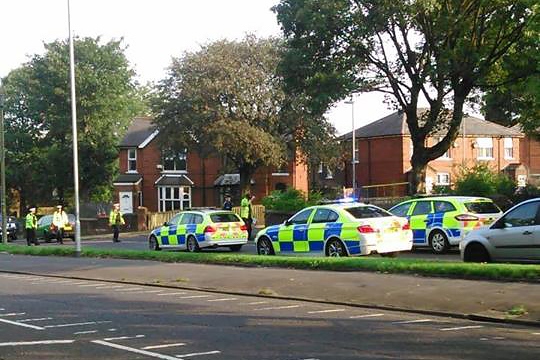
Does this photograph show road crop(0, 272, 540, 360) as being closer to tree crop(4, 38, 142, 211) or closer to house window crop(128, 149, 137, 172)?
house window crop(128, 149, 137, 172)

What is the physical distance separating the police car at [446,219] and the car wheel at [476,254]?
11.6 feet

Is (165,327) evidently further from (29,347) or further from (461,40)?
(461,40)

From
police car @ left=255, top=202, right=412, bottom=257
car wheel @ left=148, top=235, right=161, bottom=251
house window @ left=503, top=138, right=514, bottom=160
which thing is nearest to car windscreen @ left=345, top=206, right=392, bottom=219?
police car @ left=255, top=202, right=412, bottom=257

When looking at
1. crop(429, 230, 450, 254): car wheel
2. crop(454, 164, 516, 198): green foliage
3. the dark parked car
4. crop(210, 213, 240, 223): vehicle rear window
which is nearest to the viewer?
crop(429, 230, 450, 254): car wheel

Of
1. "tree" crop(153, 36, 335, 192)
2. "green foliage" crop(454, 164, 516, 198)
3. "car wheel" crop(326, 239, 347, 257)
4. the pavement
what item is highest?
"tree" crop(153, 36, 335, 192)

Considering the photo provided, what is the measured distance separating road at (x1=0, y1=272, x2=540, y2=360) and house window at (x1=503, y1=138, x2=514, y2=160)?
47.0m

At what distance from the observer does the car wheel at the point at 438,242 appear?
1962cm

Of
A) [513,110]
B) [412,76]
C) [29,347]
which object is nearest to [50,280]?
[29,347]

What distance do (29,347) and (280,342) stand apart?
287 centimetres

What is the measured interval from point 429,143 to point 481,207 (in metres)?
32.9

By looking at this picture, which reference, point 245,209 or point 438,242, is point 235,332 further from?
point 245,209

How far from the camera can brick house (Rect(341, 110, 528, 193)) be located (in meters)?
52.2

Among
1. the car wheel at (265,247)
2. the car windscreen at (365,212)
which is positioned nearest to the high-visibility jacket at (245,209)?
the car wheel at (265,247)

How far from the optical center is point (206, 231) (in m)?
23.0
